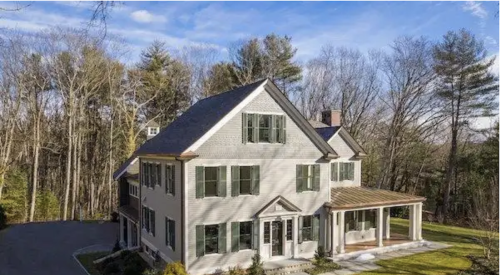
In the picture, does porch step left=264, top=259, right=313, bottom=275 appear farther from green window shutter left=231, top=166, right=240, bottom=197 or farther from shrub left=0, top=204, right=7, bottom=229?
shrub left=0, top=204, right=7, bottom=229

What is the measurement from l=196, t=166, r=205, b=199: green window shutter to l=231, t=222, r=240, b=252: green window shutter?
2.03m

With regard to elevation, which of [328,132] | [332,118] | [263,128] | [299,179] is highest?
[332,118]

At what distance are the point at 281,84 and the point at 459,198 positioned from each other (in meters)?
20.9

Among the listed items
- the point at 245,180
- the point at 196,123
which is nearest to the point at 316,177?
the point at 245,180

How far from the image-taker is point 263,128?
1748 cm

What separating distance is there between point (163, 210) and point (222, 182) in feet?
11.8

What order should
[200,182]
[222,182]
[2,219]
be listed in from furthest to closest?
[2,219] → [222,182] → [200,182]

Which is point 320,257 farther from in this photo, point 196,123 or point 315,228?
point 196,123

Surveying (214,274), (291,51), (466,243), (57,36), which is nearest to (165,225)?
(214,274)

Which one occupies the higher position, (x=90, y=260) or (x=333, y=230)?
(x=333, y=230)

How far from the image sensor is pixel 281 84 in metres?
41.3

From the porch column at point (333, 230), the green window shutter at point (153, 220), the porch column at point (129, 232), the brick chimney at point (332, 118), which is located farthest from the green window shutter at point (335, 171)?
the porch column at point (129, 232)

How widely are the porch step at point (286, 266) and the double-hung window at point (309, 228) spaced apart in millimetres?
1255

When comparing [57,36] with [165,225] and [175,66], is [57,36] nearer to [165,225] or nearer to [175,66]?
[175,66]
